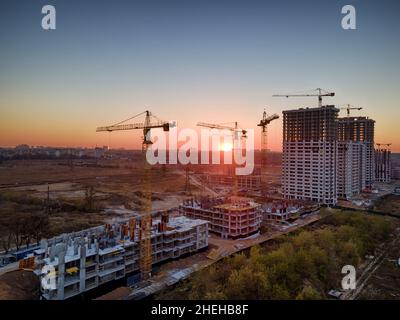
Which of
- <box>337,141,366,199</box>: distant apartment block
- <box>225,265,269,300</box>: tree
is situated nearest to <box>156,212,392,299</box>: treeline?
<box>225,265,269,300</box>: tree

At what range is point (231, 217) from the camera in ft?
57.6

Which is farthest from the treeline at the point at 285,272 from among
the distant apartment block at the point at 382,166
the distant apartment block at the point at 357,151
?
the distant apartment block at the point at 382,166

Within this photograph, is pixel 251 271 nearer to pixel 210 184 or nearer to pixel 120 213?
pixel 120 213

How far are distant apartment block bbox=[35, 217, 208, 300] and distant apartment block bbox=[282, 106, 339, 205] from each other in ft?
54.5

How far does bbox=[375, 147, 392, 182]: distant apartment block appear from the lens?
47.8 meters

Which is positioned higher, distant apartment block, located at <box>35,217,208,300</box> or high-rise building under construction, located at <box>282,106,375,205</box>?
high-rise building under construction, located at <box>282,106,375,205</box>

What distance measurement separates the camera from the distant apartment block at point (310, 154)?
2770 centimetres

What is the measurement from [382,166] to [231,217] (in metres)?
41.4

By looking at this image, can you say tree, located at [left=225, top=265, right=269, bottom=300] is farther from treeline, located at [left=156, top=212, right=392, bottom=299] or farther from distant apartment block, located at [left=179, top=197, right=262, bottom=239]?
distant apartment block, located at [left=179, top=197, right=262, bottom=239]

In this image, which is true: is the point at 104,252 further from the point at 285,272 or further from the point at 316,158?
the point at 316,158

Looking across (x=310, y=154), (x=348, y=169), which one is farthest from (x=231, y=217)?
(x=348, y=169)

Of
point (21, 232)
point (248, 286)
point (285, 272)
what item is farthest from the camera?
point (21, 232)

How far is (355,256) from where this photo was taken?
13.5m

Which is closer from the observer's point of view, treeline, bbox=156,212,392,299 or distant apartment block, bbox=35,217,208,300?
treeline, bbox=156,212,392,299
